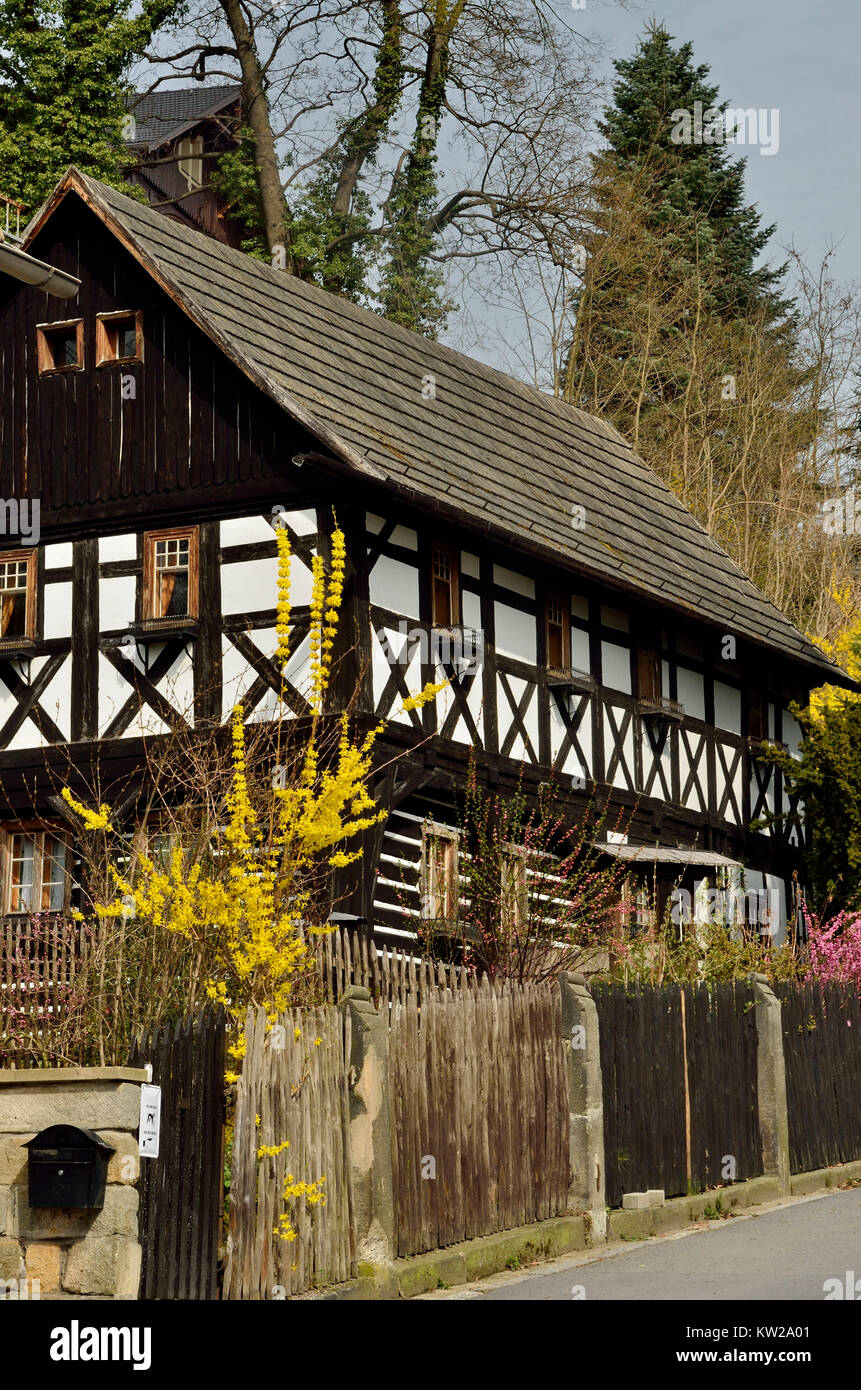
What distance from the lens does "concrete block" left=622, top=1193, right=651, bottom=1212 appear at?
1496 cm

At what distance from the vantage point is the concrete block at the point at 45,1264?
10.3m

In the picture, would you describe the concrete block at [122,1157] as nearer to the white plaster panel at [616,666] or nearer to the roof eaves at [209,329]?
the roof eaves at [209,329]

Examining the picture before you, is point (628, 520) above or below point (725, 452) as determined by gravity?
below

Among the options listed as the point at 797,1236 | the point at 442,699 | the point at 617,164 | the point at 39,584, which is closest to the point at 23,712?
the point at 39,584

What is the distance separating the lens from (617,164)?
45.0m

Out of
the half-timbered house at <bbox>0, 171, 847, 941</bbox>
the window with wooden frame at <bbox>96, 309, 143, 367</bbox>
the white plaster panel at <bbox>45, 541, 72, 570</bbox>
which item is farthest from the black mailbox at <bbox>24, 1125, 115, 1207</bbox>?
the window with wooden frame at <bbox>96, 309, 143, 367</bbox>

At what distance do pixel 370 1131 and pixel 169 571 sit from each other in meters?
11.1

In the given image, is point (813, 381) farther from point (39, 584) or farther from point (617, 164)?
point (39, 584)

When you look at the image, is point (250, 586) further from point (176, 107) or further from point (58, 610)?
point (176, 107)

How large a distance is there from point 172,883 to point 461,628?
9.25 metres

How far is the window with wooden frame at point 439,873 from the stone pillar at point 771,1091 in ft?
15.7

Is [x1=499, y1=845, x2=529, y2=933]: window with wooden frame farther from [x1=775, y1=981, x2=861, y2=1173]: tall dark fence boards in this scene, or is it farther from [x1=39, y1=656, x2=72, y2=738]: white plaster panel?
[x1=39, y1=656, x2=72, y2=738]: white plaster panel

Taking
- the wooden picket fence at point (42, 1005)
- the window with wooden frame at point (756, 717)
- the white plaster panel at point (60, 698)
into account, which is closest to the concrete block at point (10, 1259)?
the wooden picket fence at point (42, 1005)

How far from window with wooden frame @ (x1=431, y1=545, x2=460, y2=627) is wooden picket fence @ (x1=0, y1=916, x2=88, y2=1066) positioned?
9.31 metres
